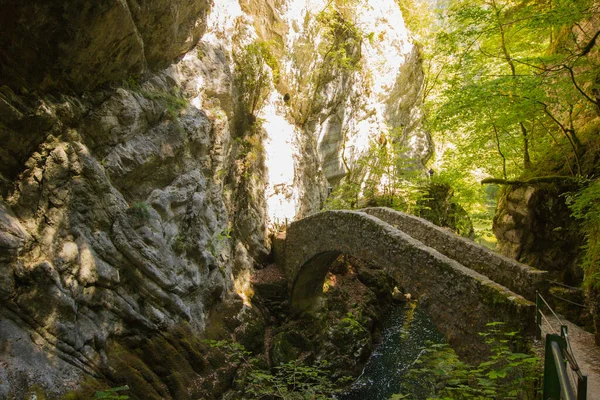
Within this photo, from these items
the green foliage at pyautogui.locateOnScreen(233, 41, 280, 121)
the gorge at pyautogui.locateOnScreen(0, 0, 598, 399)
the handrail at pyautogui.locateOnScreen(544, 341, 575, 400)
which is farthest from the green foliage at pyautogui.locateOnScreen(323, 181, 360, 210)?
the handrail at pyautogui.locateOnScreen(544, 341, 575, 400)

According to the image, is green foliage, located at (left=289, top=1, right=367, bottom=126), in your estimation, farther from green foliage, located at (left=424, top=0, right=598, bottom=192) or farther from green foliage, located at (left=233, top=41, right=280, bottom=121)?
green foliage, located at (left=424, top=0, right=598, bottom=192)

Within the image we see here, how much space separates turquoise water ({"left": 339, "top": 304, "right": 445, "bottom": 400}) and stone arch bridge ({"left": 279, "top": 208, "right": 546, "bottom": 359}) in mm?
1981

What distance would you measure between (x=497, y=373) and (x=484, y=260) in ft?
13.8

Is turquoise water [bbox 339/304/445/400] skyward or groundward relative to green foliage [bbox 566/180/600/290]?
groundward

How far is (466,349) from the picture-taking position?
5.92 metres

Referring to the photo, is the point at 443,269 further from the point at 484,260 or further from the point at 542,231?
the point at 542,231

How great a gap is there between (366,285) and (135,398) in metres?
10.1

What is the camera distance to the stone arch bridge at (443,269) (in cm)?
551

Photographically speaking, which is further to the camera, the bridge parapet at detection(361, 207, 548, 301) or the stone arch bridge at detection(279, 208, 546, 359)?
the bridge parapet at detection(361, 207, 548, 301)

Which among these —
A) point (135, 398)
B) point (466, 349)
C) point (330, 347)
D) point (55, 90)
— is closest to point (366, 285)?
point (330, 347)

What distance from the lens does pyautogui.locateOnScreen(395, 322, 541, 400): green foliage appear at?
12.1 feet

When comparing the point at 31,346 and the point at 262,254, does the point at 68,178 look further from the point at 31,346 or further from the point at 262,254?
the point at 262,254

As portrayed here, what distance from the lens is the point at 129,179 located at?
7863mm

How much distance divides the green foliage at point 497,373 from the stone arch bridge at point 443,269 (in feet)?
0.96
